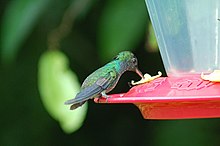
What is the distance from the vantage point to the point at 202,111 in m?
1.86

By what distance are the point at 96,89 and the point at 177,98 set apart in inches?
13.3

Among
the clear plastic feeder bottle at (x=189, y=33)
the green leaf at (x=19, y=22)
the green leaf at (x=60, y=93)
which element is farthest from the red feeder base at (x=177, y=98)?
the green leaf at (x=19, y=22)

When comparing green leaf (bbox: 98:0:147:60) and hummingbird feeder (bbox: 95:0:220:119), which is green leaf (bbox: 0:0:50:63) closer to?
green leaf (bbox: 98:0:147:60)

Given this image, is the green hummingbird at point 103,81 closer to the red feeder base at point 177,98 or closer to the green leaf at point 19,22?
the red feeder base at point 177,98

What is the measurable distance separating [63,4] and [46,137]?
0.85 metres

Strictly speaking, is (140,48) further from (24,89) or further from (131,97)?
(131,97)

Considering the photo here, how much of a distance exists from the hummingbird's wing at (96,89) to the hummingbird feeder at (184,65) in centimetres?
3

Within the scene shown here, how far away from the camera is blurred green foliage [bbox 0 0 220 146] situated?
8.93ft

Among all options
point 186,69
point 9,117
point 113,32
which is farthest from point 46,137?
point 186,69

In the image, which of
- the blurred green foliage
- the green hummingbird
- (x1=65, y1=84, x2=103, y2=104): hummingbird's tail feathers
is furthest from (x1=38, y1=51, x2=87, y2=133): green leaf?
(x1=65, y1=84, x2=103, y2=104): hummingbird's tail feathers

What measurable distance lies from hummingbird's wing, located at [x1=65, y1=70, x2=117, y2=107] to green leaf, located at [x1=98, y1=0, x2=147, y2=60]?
645 mm

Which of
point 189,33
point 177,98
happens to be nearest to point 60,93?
point 189,33

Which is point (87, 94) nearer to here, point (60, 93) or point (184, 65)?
point (184, 65)

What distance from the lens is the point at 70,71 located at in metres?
2.87
